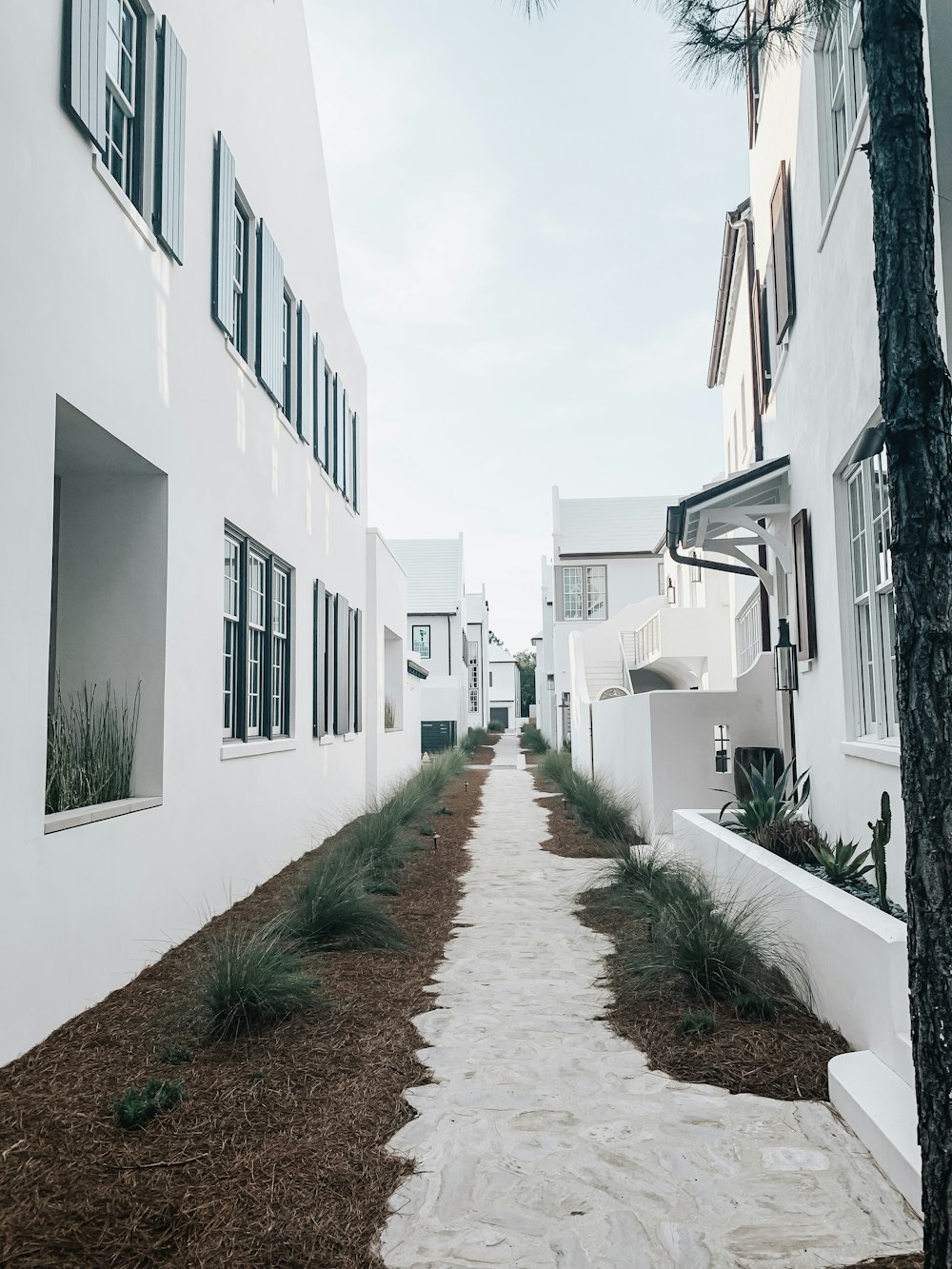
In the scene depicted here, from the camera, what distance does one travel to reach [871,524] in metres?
5.89

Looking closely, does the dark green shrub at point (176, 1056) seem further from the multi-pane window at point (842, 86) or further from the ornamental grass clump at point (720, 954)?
the multi-pane window at point (842, 86)

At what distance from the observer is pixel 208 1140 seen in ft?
11.1

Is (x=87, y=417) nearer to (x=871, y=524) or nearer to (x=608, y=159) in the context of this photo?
(x=608, y=159)

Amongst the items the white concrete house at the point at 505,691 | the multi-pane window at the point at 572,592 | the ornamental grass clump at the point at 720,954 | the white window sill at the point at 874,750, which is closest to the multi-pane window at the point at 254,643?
A: the ornamental grass clump at the point at 720,954

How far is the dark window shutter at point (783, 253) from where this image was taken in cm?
809

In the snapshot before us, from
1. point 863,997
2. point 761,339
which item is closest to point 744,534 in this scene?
point 761,339

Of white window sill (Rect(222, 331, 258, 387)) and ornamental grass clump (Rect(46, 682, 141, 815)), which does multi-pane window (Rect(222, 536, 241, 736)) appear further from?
ornamental grass clump (Rect(46, 682, 141, 815))

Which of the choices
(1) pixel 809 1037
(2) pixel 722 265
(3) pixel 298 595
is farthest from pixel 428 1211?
(2) pixel 722 265

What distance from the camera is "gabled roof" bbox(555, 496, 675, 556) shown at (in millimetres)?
31266

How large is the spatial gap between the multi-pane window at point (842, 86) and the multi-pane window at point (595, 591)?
81.2 ft

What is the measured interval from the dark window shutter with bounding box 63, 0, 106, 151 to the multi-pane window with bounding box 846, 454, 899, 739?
181 inches

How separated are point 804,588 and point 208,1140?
574cm

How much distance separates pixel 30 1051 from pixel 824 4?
5009 mm

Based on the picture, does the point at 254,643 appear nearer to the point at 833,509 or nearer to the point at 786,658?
the point at 786,658
